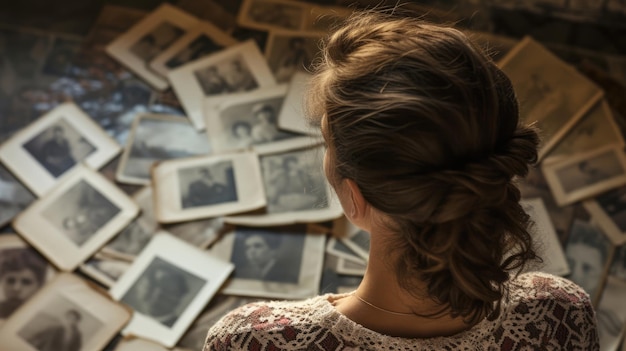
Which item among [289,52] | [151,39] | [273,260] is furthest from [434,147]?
[151,39]

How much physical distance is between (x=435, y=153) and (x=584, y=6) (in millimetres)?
1564

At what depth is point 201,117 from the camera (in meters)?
1.78

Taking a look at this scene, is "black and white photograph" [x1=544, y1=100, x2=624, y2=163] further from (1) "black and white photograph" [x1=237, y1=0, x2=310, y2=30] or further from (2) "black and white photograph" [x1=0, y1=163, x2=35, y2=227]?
(2) "black and white photograph" [x1=0, y1=163, x2=35, y2=227]

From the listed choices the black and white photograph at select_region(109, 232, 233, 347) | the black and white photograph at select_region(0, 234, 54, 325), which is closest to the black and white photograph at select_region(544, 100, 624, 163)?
the black and white photograph at select_region(109, 232, 233, 347)

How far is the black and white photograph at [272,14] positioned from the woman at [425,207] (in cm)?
117

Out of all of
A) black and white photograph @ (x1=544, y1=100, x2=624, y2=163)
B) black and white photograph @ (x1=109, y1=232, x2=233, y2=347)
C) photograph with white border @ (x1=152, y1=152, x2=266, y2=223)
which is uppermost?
photograph with white border @ (x1=152, y1=152, x2=266, y2=223)

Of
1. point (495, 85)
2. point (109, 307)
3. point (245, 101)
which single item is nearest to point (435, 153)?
point (495, 85)

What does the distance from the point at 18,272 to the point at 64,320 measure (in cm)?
16

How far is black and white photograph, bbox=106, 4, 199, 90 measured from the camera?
1844mm

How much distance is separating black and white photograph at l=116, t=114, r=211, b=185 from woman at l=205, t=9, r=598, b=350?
0.98 m

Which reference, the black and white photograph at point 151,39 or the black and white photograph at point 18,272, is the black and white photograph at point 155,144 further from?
the black and white photograph at point 18,272

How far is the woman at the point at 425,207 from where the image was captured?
0.63m

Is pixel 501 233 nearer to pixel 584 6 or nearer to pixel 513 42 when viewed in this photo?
pixel 513 42

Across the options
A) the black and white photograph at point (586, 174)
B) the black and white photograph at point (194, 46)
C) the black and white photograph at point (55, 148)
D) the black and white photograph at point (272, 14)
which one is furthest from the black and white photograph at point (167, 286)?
the black and white photograph at point (586, 174)
